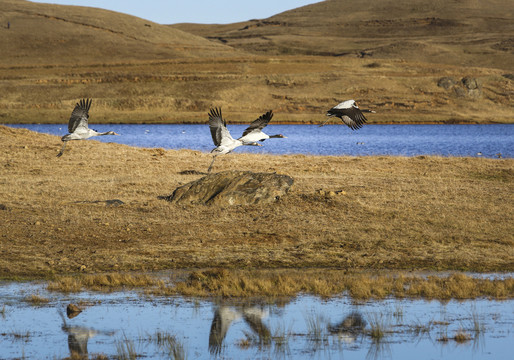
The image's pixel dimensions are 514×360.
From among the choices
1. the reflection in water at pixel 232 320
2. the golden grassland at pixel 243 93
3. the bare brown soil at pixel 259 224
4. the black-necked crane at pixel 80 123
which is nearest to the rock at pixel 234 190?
the bare brown soil at pixel 259 224

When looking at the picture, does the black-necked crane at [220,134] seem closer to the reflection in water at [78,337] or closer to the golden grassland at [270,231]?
the golden grassland at [270,231]

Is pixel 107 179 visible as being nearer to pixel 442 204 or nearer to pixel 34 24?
pixel 442 204

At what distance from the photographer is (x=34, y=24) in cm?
16288

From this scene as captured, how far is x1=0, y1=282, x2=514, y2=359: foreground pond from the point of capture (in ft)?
33.8

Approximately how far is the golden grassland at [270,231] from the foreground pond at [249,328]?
85 cm

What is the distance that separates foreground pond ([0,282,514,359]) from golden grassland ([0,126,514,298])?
85cm

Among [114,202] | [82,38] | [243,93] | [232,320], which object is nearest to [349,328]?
[232,320]

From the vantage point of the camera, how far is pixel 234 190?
21594 millimetres

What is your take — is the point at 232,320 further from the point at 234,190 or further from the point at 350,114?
the point at 234,190

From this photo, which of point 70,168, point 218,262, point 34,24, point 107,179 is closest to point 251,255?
point 218,262

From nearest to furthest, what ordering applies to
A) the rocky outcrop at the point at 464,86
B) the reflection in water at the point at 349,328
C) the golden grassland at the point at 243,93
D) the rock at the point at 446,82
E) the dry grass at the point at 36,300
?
the reflection in water at the point at 349,328 < the dry grass at the point at 36,300 < the golden grassland at the point at 243,93 < the rocky outcrop at the point at 464,86 < the rock at the point at 446,82

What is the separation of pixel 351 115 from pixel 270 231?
11.6 ft

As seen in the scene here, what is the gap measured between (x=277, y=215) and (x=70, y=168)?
39.7ft

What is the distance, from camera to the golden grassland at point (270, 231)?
14.8 m
